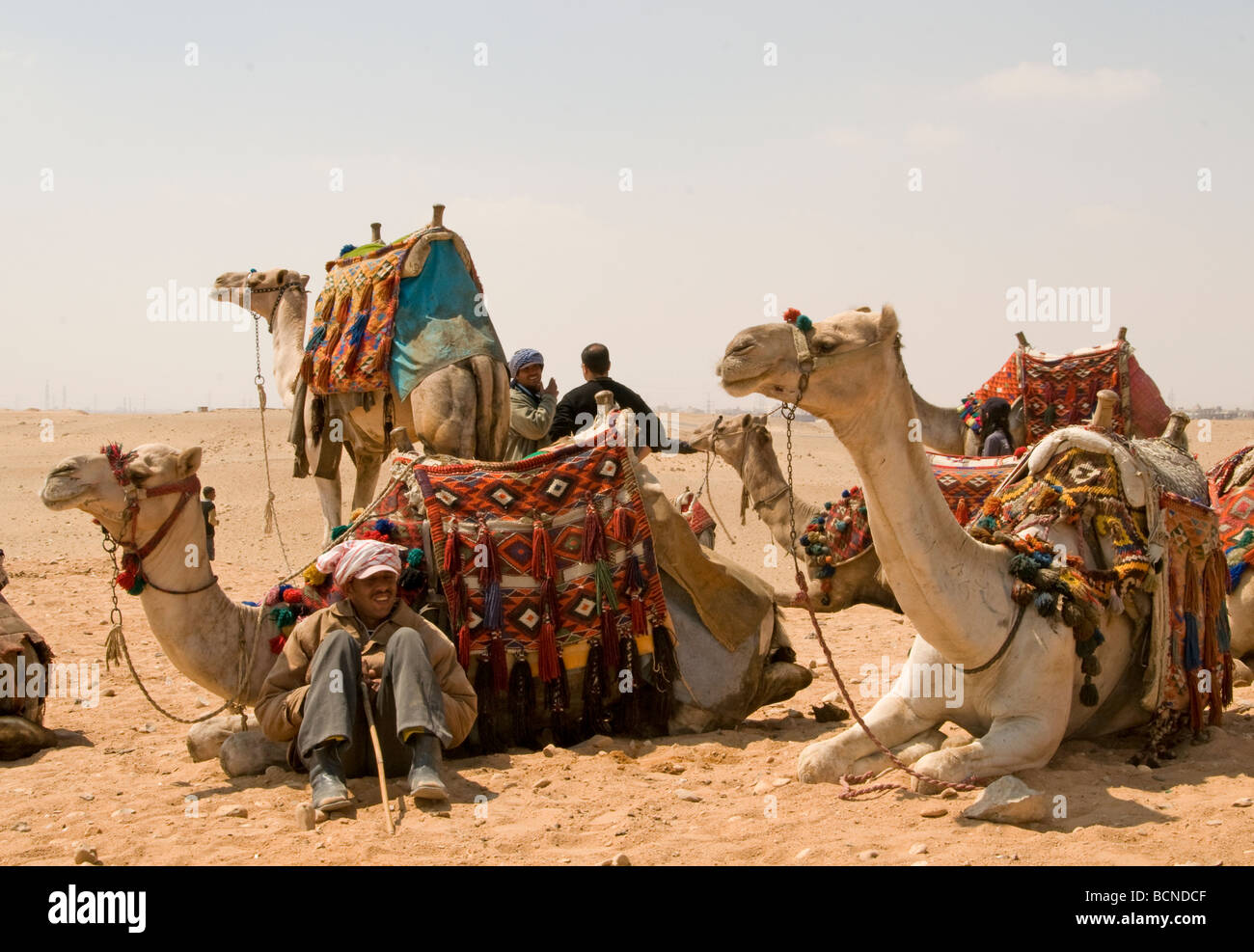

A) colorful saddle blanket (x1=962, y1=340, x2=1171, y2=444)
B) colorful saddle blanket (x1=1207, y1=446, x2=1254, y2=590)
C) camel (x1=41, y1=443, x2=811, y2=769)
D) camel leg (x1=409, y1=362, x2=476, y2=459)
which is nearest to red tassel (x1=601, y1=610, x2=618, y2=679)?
camel (x1=41, y1=443, x2=811, y2=769)

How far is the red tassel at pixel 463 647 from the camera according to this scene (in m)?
6.23

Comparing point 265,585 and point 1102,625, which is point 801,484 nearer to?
point 265,585

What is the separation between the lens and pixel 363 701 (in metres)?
5.63

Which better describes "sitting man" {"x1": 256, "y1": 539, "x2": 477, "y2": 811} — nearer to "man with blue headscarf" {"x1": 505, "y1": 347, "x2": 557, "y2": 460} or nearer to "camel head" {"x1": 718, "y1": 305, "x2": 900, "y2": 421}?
"camel head" {"x1": 718, "y1": 305, "x2": 900, "y2": 421}

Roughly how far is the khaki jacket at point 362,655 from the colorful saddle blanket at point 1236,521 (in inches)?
175

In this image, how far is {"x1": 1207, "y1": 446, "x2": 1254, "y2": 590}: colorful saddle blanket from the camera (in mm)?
7629

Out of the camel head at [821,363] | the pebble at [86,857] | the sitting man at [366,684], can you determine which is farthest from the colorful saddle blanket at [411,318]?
the pebble at [86,857]

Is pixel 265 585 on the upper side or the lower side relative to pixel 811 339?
lower

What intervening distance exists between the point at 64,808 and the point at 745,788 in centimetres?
283

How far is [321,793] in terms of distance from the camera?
512cm

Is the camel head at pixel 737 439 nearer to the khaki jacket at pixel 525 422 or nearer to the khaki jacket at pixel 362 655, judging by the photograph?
the khaki jacket at pixel 525 422

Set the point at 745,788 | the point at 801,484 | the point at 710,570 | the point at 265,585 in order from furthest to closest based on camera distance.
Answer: the point at 801,484, the point at 265,585, the point at 710,570, the point at 745,788

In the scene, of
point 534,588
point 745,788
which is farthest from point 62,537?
point 745,788

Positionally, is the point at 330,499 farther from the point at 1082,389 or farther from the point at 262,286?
the point at 1082,389
